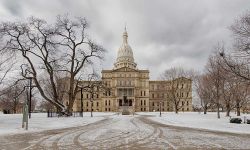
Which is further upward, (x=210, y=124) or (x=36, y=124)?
(x=36, y=124)

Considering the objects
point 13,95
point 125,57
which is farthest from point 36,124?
point 125,57

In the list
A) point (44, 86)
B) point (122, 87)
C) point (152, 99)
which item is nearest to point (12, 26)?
point (44, 86)

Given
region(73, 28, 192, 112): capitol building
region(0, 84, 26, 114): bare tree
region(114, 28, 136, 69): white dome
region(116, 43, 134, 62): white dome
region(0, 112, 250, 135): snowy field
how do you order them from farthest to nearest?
region(116, 43, 134, 62): white dome
region(114, 28, 136, 69): white dome
region(73, 28, 192, 112): capitol building
region(0, 84, 26, 114): bare tree
region(0, 112, 250, 135): snowy field

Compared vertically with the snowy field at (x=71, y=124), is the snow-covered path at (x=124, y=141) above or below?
above

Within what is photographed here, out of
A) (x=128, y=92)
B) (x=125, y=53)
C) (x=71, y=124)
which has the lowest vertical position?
(x=71, y=124)

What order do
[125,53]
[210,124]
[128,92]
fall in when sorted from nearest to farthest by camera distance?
[210,124] < [128,92] < [125,53]

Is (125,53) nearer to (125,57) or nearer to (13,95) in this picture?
(125,57)

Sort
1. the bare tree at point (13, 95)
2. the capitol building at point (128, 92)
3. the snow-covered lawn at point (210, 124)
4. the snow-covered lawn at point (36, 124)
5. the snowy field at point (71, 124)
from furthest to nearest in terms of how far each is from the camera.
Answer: the capitol building at point (128, 92) < the bare tree at point (13, 95) < the snow-covered lawn at point (210, 124) < the snowy field at point (71, 124) < the snow-covered lawn at point (36, 124)

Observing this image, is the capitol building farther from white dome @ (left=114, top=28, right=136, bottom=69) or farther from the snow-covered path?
the snow-covered path

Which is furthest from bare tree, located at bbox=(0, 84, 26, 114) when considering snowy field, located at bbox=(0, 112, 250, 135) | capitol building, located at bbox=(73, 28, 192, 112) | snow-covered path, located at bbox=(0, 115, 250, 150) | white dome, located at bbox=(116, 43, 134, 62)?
white dome, located at bbox=(116, 43, 134, 62)

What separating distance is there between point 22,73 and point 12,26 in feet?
22.4

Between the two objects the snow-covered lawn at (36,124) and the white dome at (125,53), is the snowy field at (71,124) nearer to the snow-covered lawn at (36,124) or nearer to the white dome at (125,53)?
the snow-covered lawn at (36,124)

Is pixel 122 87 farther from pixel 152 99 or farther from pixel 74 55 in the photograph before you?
pixel 74 55

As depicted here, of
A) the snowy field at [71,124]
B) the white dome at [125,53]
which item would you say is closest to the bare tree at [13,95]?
the snowy field at [71,124]
